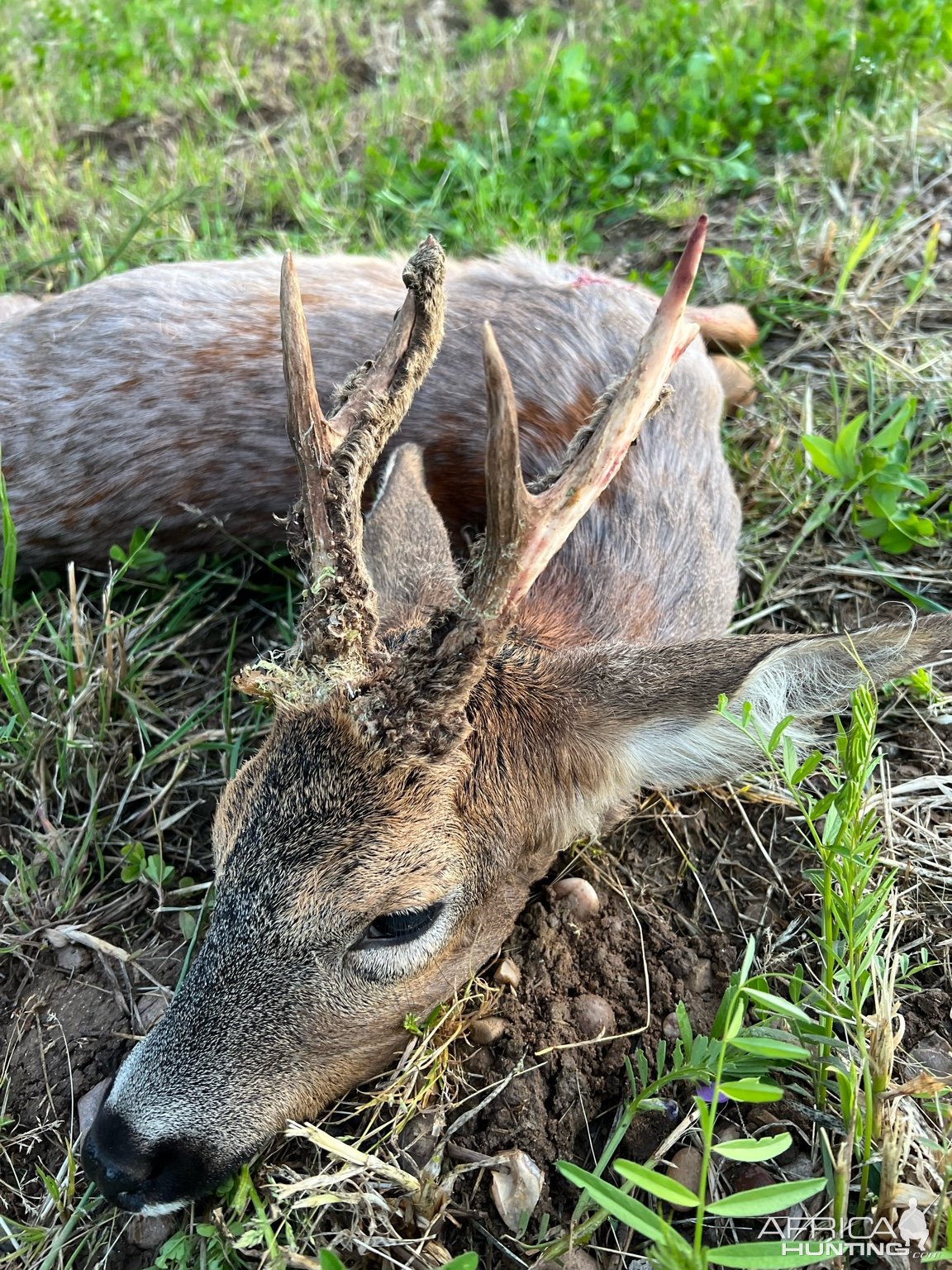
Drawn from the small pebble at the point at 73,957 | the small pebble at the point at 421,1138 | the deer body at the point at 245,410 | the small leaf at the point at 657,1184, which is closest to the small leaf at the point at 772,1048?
the small leaf at the point at 657,1184

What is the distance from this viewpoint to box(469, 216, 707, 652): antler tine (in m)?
2.05

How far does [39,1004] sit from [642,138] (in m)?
4.51

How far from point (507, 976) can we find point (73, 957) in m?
1.22

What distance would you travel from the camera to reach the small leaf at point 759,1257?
1.74 metres

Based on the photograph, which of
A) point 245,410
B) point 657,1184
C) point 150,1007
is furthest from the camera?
point 245,410

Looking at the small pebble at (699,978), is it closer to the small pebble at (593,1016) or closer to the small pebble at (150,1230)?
the small pebble at (593,1016)

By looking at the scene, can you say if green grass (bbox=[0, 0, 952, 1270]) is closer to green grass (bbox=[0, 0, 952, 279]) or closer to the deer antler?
green grass (bbox=[0, 0, 952, 279])

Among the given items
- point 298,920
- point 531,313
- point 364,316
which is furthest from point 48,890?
point 531,313

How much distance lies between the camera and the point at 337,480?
2217mm

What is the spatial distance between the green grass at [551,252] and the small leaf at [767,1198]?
6cm

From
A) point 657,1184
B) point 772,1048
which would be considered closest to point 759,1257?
point 657,1184

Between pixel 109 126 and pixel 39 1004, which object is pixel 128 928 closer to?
pixel 39 1004

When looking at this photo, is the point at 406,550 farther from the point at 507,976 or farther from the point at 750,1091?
the point at 750,1091

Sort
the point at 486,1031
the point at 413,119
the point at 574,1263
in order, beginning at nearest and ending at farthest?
the point at 574,1263, the point at 486,1031, the point at 413,119
